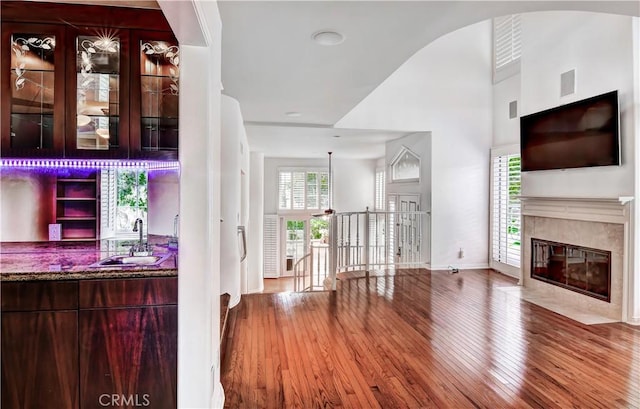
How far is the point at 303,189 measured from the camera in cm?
1120

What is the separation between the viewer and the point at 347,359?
Result: 9.50 feet

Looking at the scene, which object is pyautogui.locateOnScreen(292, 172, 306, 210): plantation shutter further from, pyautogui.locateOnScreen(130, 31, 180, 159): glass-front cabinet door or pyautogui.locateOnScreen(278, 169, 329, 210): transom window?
pyautogui.locateOnScreen(130, 31, 180, 159): glass-front cabinet door

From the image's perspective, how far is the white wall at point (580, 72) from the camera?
12.1 feet

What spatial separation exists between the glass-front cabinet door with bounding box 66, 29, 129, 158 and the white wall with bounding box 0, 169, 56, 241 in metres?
0.70

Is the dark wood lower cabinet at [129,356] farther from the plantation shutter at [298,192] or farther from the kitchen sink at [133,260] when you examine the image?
the plantation shutter at [298,192]

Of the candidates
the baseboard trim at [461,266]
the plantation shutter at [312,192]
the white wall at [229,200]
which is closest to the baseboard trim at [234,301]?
the white wall at [229,200]

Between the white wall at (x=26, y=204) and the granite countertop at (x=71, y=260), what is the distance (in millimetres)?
86

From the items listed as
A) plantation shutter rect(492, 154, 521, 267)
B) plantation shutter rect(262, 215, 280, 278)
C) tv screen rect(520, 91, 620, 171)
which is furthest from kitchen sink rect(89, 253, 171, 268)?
→ plantation shutter rect(262, 215, 280, 278)

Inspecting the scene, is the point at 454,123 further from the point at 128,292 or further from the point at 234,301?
the point at 128,292

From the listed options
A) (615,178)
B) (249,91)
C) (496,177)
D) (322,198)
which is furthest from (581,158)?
(322,198)

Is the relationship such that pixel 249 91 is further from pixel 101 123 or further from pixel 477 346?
pixel 477 346

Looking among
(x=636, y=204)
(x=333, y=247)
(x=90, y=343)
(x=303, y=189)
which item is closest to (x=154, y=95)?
(x=90, y=343)

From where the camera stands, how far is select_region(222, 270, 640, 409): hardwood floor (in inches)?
93.5

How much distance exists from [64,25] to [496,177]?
614 centimetres
